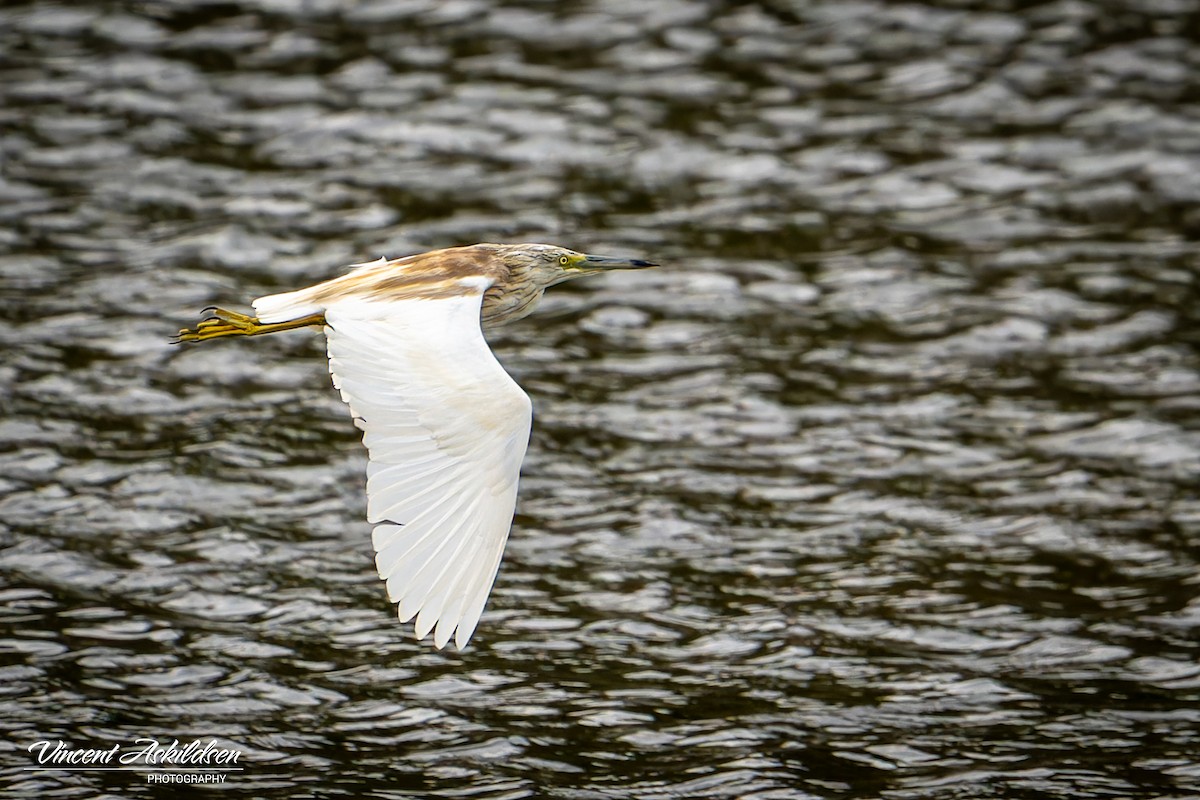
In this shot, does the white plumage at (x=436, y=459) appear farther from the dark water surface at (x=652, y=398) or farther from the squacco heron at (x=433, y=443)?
the dark water surface at (x=652, y=398)

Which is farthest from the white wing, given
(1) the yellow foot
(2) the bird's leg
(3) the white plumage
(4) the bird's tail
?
(1) the yellow foot

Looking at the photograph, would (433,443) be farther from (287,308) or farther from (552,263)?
(552,263)

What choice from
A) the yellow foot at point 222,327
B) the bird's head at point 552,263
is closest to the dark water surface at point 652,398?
the yellow foot at point 222,327

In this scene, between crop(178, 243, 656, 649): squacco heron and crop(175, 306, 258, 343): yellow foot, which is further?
crop(175, 306, 258, 343): yellow foot

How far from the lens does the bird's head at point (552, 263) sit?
19.8 ft

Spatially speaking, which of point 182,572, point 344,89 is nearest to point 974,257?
point 344,89

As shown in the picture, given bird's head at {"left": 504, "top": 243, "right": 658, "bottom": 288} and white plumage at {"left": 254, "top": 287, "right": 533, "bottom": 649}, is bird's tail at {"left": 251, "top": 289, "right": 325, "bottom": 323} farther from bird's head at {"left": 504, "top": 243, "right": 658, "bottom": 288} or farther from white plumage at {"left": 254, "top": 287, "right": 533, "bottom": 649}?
bird's head at {"left": 504, "top": 243, "right": 658, "bottom": 288}

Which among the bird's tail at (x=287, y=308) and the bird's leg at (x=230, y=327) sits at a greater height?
the bird's tail at (x=287, y=308)

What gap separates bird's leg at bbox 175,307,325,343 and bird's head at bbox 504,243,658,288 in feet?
2.56

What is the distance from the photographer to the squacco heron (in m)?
4.57

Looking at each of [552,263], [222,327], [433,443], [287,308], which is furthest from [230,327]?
[433,443]

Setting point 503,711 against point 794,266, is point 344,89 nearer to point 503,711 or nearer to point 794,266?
point 794,266

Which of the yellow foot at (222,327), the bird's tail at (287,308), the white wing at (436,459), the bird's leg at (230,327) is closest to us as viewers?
the white wing at (436,459)

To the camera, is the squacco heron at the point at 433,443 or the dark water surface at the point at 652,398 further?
the dark water surface at the point at 652,398
